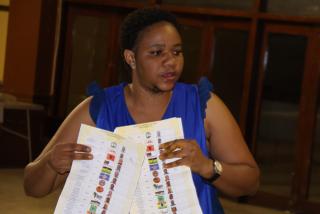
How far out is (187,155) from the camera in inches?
71.2

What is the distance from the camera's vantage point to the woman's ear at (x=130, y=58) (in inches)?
79.5

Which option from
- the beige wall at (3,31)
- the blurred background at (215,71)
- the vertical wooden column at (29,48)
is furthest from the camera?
the beige wall at (3,31)

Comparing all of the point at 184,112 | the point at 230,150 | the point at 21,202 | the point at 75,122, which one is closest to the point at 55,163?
the point at 75,122

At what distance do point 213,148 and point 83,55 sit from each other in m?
6.67

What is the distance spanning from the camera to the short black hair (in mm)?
1957

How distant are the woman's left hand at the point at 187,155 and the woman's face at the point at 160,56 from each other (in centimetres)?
19

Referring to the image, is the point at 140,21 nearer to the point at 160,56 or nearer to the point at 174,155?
the point at 160,56

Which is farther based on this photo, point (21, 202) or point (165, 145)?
point (21, 202)

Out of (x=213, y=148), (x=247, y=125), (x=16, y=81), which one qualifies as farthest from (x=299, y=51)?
(x=213, y=148)

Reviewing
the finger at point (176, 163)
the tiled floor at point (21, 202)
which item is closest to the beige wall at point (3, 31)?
the tiled floor at point (21, 202)

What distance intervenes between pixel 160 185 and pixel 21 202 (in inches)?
171

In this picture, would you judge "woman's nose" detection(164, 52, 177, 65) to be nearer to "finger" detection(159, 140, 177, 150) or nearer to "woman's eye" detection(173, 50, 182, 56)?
"woman's eye" detection(173, 50, 182, 56)

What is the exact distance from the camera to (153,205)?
1.87 meters

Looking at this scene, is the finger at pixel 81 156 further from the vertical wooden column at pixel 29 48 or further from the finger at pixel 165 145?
the vertical wooden column at pixel 29 48
